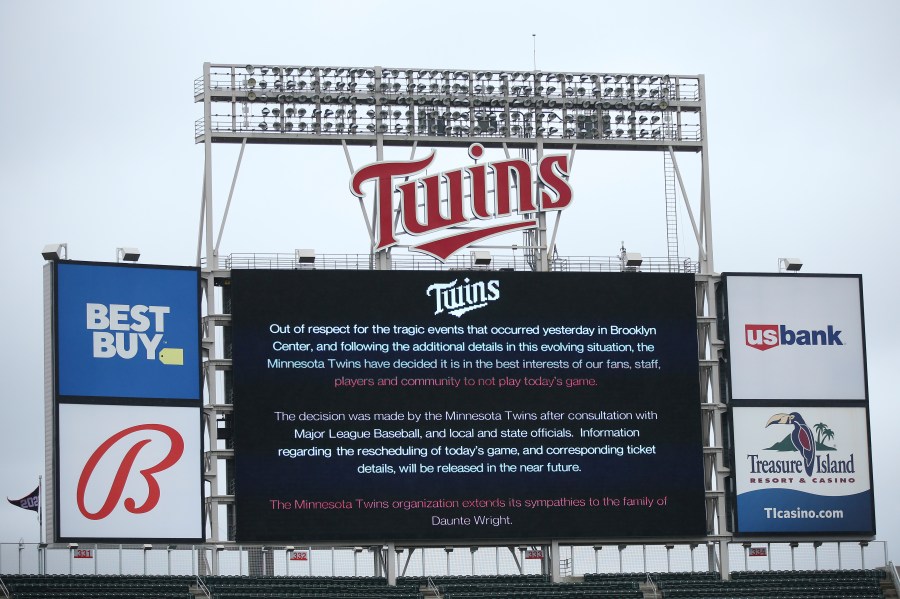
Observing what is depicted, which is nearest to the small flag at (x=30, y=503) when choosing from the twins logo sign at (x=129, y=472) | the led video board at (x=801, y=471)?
the twins logo sign at (x=129, y=472)

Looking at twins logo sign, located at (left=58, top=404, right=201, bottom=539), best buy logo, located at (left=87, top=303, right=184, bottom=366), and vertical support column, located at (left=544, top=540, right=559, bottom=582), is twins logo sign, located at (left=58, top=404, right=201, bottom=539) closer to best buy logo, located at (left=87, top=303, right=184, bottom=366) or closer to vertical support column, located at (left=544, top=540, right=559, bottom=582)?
best buy logo, located at (left=87, top=303, right=184, bottom=366)

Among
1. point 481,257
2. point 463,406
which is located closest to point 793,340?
point 481,257

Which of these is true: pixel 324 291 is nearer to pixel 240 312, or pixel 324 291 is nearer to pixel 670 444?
pixel 240 312

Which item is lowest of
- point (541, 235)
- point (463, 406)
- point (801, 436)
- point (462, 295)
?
point (801, 436)

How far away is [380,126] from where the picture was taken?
124 feet

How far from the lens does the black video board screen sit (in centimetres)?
3562

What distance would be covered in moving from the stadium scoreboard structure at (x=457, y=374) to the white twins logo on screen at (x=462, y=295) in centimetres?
5

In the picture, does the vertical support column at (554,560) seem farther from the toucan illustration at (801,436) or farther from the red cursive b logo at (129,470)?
the red cursive b logo at (129,470)

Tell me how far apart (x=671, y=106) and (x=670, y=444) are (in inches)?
253

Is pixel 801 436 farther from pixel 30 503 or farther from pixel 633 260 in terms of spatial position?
pixel 30 503

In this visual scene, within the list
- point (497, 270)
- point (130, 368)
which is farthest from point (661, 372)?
point (130, 368)

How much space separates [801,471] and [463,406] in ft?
20.4

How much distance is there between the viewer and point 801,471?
3753 cm

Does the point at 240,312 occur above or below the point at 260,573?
above
